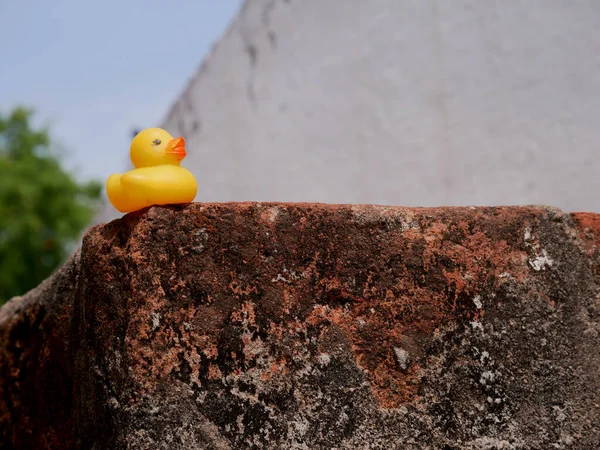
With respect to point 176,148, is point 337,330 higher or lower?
lower

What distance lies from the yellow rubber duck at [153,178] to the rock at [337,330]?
0.13ft

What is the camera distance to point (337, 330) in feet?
4.50

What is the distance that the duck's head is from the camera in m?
1.45

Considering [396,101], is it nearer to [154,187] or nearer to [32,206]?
[154,187]

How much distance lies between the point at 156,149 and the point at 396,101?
2360 mm

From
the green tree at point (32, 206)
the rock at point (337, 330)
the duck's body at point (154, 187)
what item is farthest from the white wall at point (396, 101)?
the green tree at point (32, 206)

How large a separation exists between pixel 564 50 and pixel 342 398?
8.37ft

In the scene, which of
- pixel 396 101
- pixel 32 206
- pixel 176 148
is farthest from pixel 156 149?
pixel 32 206

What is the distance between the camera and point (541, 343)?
56.1 inches

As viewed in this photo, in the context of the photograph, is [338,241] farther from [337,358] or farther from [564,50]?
[564,50]

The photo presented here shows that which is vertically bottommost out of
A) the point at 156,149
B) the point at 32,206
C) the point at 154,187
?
the point at 154,187

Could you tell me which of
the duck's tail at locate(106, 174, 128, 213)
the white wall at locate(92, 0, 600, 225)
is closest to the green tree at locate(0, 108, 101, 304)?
the white wall at locate(92, 0, 600, 225)

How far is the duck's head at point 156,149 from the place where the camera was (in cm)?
145

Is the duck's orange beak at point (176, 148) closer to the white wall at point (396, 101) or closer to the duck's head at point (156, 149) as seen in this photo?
the duck's head at point (156, 149)
